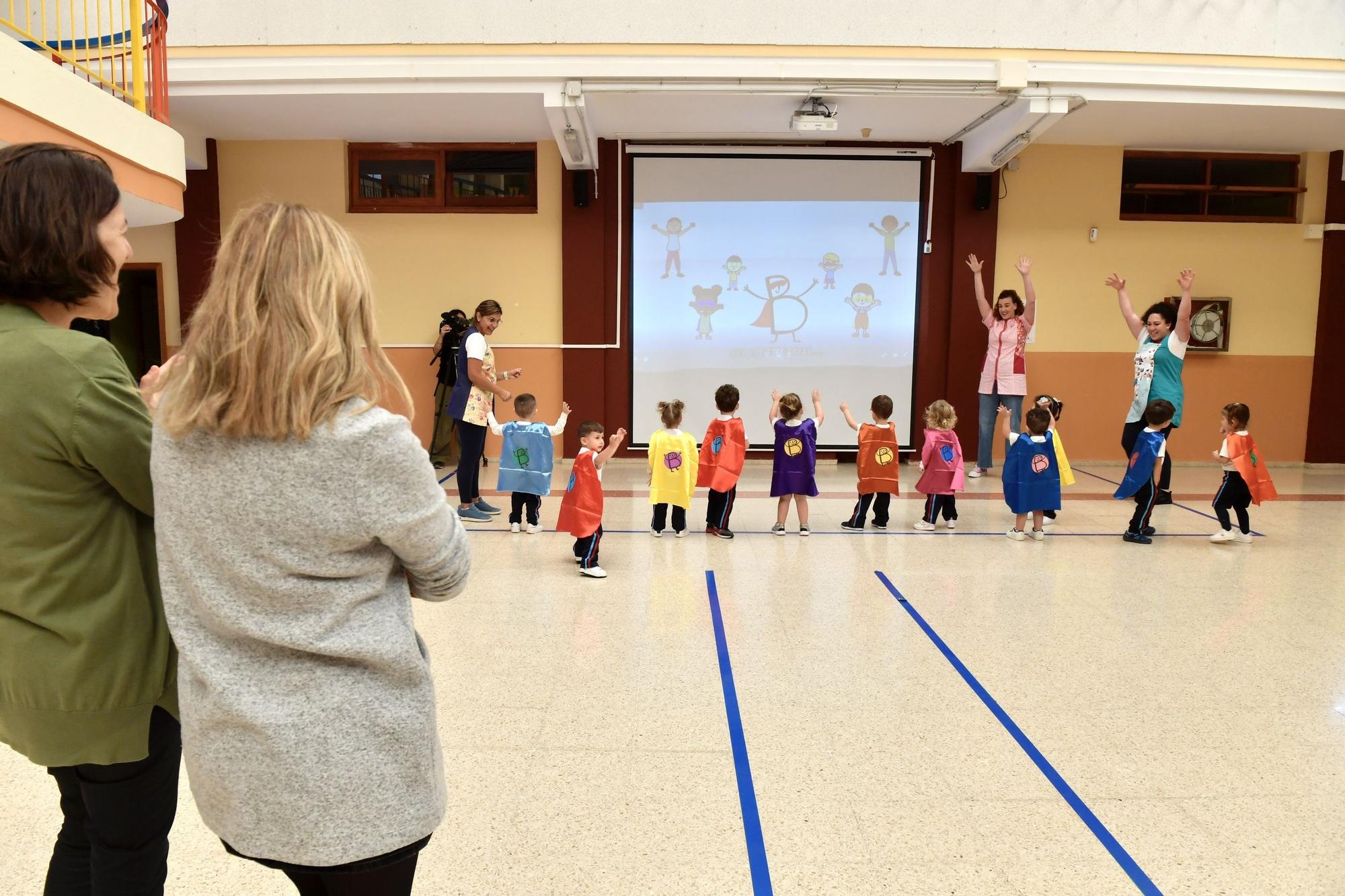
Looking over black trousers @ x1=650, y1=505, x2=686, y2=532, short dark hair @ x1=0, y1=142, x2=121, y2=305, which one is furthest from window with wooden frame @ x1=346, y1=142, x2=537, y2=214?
short dark hair @ x1=0, y1=142, x2=121, y2=305

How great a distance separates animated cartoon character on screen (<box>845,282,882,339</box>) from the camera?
8.61 m

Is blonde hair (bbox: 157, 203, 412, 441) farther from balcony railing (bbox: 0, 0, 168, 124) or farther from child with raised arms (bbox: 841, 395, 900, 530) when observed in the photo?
balcony railing (bbox: 0, 0, 168, 124)

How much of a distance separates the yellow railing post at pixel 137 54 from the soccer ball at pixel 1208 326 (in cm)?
857

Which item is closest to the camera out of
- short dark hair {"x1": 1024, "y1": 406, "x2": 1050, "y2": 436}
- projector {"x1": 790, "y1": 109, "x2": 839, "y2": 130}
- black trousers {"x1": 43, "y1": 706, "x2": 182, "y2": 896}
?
black trousers {"x1": 43, "y1": 706, "x2": 182, "y2": 896}

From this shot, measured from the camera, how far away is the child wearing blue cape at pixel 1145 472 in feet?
18.0

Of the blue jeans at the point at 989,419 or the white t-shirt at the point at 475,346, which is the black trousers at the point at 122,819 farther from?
the blue jeans at the point at 989,419

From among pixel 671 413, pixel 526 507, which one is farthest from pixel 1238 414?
pixel 526 507

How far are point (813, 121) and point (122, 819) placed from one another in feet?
21.3

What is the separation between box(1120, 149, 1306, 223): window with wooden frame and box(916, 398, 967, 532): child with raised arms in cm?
412

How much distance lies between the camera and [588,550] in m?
4.70

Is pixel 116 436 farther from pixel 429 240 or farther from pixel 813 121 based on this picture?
pixel 429 240

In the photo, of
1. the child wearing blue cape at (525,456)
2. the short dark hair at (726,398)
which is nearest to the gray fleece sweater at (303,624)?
the child wearing blue cape at (525,456)

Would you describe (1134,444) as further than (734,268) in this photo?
No

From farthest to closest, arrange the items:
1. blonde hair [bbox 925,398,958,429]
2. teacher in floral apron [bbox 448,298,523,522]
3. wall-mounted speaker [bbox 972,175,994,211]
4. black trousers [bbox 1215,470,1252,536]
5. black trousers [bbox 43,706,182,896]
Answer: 1. wall-mounted speaker [bbox 972,175,994,211]
2. blonde hair [bbox 925,398,958,429]
3. teacher in floral apron [bbox 448,298,523,522]
4. black trousers [bbox 1215,470,1252,536]
5. black trousers [bbox 43,706,182,896]
